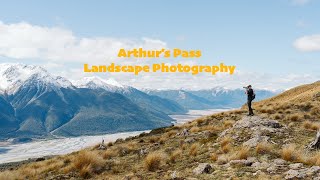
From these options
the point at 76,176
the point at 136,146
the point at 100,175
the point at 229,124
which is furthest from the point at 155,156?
the point at 229,124

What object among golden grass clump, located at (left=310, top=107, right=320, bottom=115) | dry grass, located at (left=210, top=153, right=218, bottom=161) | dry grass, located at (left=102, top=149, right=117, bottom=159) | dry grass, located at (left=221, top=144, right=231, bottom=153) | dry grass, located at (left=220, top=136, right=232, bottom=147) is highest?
golden grass clump, located at (left=310, top=107, right=320, bottom=115)

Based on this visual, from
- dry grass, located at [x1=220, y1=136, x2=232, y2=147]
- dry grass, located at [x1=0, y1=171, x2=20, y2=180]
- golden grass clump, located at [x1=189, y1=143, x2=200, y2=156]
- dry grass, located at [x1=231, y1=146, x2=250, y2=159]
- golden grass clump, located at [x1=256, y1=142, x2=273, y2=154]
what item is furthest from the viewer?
dry grass, located at [x1=220, y1=136, x2=232, y2=147]

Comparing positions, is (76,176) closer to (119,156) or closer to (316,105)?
(119,156)

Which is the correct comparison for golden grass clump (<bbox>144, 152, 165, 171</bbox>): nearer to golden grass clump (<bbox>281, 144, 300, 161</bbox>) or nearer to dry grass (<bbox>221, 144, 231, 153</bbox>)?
dry grass (<bbox>221, 144, 231, 153</bbox>)

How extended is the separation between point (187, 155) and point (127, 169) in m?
3.91

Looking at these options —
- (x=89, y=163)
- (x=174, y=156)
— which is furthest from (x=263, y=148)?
(x=89, y=163)

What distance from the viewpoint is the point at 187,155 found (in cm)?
2030

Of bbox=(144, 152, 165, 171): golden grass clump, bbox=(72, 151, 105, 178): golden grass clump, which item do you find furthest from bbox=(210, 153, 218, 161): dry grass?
bbox=(72, 151, 105, 178): golden grass clump

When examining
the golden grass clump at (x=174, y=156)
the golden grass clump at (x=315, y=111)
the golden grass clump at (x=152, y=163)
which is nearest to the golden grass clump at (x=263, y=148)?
the golden grass clump at (x=174, y=156)

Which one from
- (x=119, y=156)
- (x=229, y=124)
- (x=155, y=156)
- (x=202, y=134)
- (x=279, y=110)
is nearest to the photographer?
(x=155, y=156)

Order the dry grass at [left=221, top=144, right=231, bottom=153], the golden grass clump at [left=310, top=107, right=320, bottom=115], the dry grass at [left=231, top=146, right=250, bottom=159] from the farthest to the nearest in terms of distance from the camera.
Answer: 1. the golden grass clump at [left=310, top=107, right=320, bottom=115]
2. the dry grass at [left=221, top=144, right=231, bottom=153]
3. the dry grass at [left=231, top=146, right=250, bottom=159]

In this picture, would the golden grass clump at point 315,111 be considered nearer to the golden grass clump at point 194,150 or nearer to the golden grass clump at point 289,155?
the golden grass clump at point 194,150

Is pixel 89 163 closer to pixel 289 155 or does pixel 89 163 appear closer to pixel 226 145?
pixel 226 145

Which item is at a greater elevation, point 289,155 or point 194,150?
point 289,155
